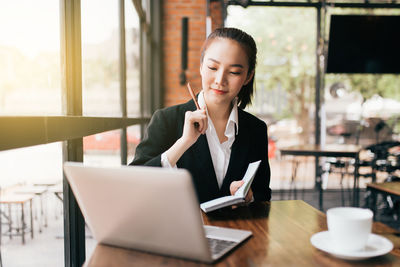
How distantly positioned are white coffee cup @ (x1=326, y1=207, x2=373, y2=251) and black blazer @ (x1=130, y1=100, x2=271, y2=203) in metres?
0.64

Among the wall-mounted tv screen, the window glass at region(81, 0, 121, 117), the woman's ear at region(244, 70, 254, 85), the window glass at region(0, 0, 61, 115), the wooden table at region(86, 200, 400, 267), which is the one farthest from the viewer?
the wall-mounted tv screen

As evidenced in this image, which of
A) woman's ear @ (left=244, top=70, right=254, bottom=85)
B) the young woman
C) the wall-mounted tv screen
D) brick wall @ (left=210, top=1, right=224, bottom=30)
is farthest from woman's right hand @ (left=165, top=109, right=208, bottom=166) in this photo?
the wall-mounted tv screen

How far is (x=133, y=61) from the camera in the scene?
3.42 meters

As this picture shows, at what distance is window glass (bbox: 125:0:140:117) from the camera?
308 cm

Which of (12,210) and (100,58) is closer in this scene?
(12,210)

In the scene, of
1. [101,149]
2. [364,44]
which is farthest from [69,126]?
[364,44]

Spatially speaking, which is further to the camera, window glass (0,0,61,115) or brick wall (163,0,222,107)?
brick wall (163,0,222,107)

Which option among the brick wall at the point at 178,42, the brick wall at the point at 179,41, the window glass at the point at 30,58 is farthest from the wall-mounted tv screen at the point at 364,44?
the window glass at the point at 30,58

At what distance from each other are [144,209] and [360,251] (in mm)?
455

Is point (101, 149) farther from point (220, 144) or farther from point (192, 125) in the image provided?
point (192, 125)

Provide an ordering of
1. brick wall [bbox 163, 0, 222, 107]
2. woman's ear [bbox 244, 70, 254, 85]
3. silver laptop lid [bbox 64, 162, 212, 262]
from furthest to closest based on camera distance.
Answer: brick wall [bbox 163, 0, 222, 107] → woman's ear [bbox 244, 70, 254, 85] → silver laptop lid [bbox 64, 162, 212, 262]

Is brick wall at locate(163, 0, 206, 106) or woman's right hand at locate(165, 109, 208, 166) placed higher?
brick wall at locate(163, 0, 206, 106)

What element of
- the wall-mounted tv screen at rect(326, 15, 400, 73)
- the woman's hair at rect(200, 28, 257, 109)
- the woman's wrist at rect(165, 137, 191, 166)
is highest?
the wall-mounted tv screen at rect(326, 15, 400, 73)

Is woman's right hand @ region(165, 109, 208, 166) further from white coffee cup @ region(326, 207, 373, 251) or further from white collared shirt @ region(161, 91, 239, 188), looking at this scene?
white coffee cup @ region(326, 207, 373, 251)
